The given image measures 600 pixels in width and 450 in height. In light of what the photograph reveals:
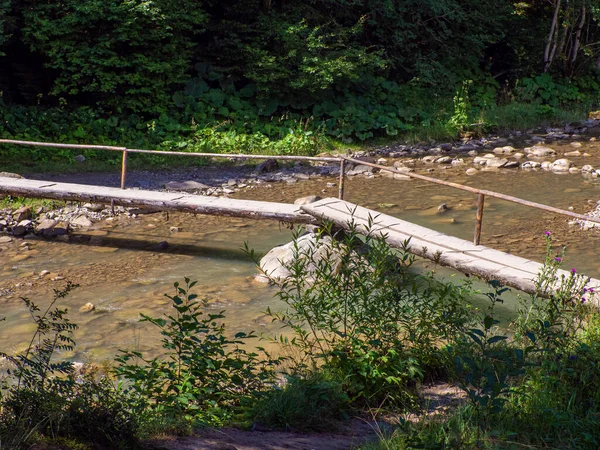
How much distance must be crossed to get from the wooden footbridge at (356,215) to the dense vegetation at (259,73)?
464 cm

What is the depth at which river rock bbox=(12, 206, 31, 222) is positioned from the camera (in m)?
10.5

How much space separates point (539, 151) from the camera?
16.4m

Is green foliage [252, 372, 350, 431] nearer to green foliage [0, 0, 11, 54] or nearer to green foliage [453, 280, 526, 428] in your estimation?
green foliage [453, 280, 526, 428]

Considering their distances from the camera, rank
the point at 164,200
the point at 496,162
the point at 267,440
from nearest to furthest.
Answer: the point at 267,440 → the point at 164,200 → the point at 496,162

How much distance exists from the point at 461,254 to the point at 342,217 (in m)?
1.72

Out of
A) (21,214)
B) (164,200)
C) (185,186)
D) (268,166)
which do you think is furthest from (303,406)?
(268,166)

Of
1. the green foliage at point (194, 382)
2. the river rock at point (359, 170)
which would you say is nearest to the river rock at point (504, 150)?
the river rock at point (359, 170)

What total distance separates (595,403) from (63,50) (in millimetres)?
13630

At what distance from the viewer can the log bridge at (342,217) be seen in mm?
6672

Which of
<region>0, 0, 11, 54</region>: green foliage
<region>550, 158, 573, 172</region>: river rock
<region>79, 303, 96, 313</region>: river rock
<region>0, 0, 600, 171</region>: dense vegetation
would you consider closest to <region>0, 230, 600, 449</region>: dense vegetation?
<region>79, 303, 96, 313</region>: river rock

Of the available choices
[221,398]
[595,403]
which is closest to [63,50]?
[221,398]

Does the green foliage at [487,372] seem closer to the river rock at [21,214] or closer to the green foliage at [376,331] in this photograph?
the green foliage at [376,331]

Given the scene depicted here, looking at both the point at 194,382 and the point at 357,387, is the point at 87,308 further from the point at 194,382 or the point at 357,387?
the point at 357,387

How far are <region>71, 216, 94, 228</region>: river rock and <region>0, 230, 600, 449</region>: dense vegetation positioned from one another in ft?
20.2
